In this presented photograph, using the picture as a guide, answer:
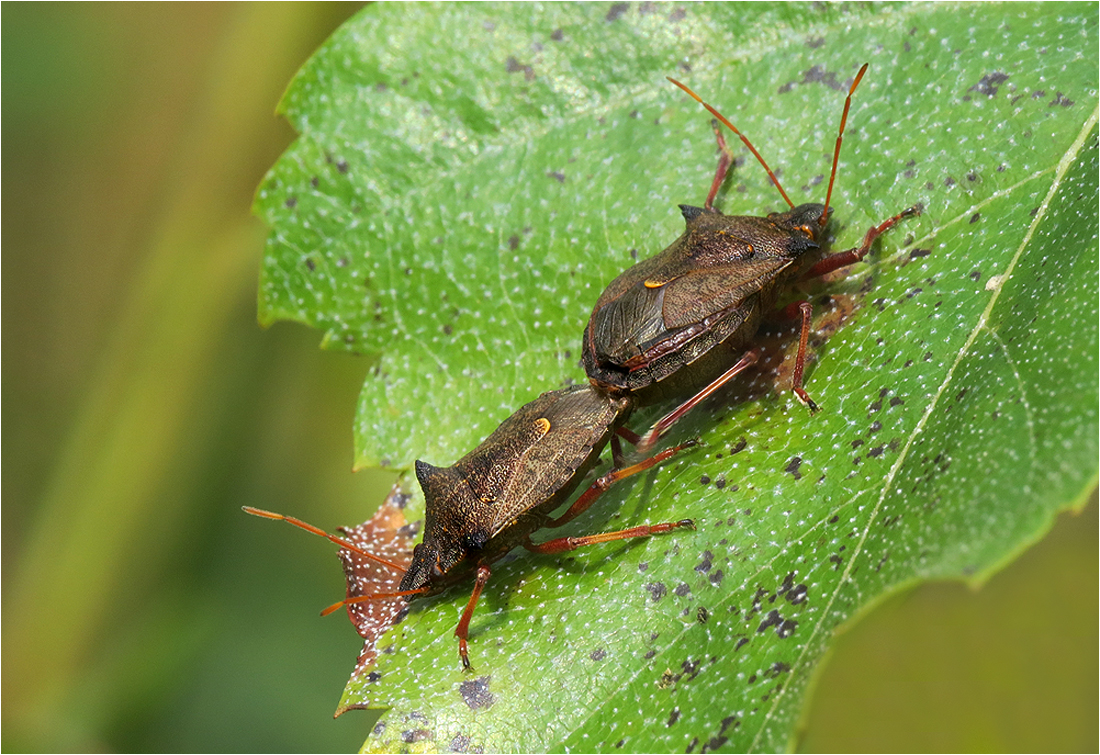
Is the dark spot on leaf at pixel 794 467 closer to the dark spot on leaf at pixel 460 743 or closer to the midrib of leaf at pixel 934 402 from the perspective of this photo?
the midrib of leaf at pixel 934 402

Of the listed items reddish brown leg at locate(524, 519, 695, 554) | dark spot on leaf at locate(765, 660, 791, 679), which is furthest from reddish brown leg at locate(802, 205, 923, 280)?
dark spot on leaf at locate(765, 660, 791, 679)

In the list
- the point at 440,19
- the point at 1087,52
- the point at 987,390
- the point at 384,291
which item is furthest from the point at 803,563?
the point at 440,19

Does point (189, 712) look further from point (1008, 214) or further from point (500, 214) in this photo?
point (1008, 214)

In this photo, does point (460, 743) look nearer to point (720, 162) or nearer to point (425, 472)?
point (425, 472)

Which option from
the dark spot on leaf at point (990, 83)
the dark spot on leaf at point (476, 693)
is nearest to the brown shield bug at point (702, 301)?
the dark spot on leaf at point (990, 83)

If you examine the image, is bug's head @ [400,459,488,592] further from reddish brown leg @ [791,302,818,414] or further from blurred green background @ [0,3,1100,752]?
blurred green background @ [0,3,1100,752]
